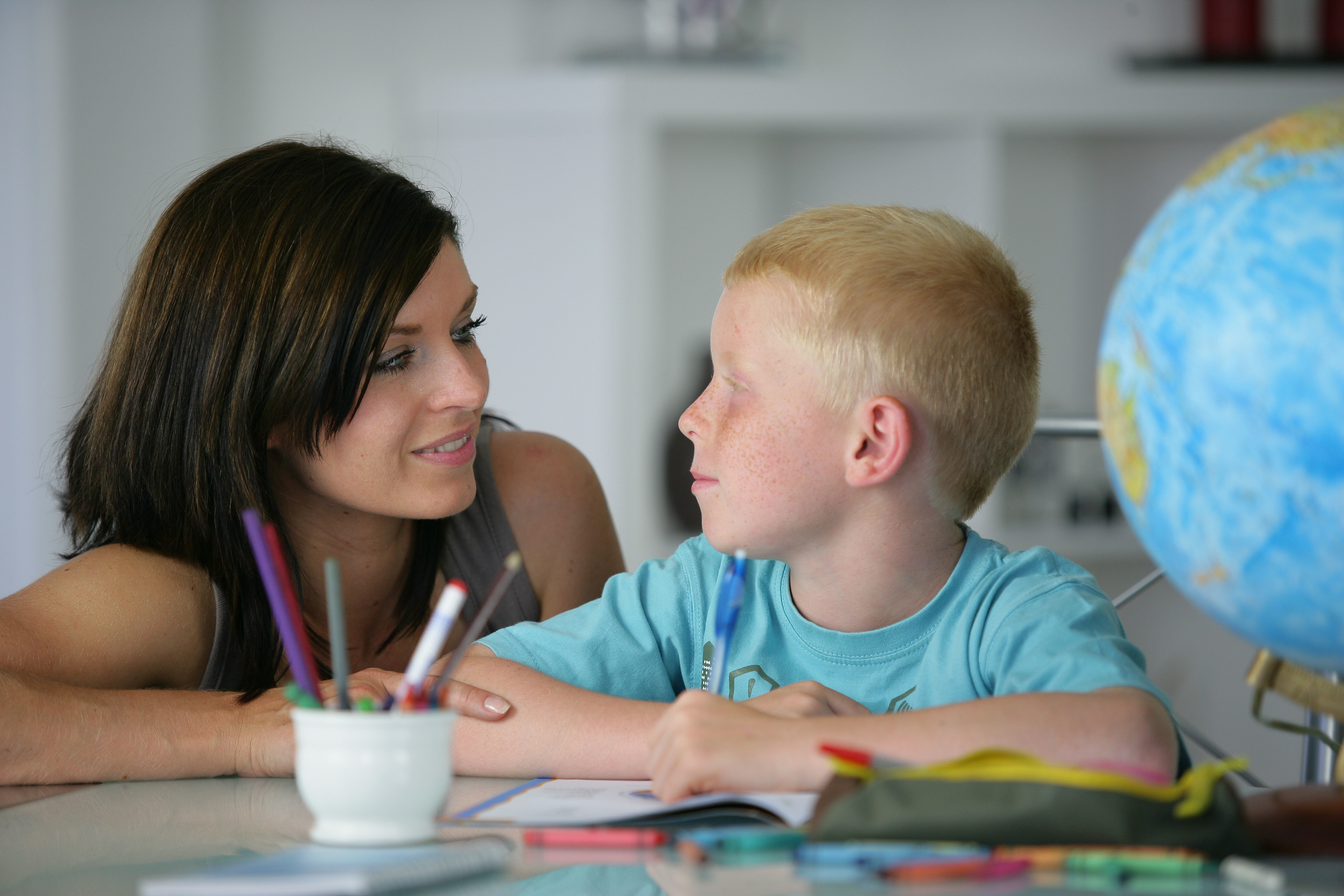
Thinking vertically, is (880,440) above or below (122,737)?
above

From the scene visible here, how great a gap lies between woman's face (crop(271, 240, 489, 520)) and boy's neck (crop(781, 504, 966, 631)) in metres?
0.38

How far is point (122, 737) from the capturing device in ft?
3.37

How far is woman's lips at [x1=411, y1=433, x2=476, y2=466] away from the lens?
133cm

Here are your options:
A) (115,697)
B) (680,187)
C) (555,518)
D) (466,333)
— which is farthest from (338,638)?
(680,187)

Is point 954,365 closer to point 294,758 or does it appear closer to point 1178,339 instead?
point 1178,339

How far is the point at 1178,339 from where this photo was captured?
73 centimetres

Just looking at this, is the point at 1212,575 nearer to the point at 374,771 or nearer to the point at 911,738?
the point at 911,738

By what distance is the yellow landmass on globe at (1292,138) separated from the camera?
2.44ft

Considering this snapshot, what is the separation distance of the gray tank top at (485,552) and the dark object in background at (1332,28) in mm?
3171

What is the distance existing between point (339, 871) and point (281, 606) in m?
0.15

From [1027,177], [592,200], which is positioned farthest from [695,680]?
[1027,177]

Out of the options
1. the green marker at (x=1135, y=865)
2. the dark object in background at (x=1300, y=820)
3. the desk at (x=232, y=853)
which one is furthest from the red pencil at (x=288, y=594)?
the dark object in background at (x=1300, y=820)

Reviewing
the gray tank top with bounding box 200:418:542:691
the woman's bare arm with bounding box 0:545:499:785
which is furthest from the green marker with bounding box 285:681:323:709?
the gray tank top with bounding box 200:418:542:691

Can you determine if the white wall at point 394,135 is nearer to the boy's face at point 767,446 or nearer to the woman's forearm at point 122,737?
the woman's forearm at point 122,737
